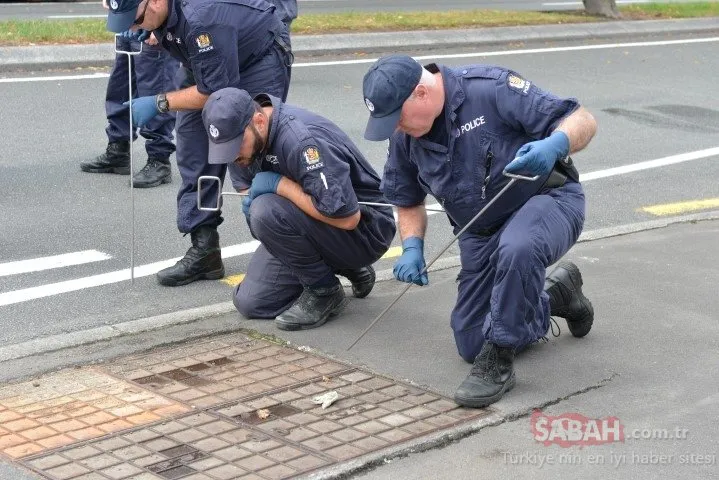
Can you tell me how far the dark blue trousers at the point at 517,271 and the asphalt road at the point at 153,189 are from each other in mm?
1512

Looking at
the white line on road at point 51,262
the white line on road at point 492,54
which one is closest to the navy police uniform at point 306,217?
the white line on road at point 51,262

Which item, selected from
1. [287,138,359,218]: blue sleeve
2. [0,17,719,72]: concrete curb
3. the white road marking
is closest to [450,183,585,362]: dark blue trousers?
[287,138,359,218]: blue sleeve

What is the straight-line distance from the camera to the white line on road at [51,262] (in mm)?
6218

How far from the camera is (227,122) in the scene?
4.94 metres

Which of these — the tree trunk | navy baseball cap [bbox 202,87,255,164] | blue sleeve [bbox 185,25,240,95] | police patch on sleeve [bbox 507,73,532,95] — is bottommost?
the tree trunk

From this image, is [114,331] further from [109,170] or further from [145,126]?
[109,170]

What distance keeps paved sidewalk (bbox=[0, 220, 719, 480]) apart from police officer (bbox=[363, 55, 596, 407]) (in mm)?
260

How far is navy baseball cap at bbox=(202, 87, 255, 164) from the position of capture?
494 centimetres

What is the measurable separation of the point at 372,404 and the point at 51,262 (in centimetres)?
253

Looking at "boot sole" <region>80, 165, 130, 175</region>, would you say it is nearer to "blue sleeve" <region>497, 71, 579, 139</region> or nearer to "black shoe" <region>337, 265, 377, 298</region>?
"black shoe" <region>337, 265, 377, 298</region>

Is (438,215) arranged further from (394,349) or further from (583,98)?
(583,98)

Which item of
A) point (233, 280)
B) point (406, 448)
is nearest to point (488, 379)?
point (406, 448)

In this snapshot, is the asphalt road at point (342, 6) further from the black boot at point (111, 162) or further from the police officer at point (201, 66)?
the police officer at point (201, 66)

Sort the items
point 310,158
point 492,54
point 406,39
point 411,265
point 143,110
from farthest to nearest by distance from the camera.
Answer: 1. point 406,39
2. point 492,54
3. point 143,110
4. point 310,158
5. point 411,265
